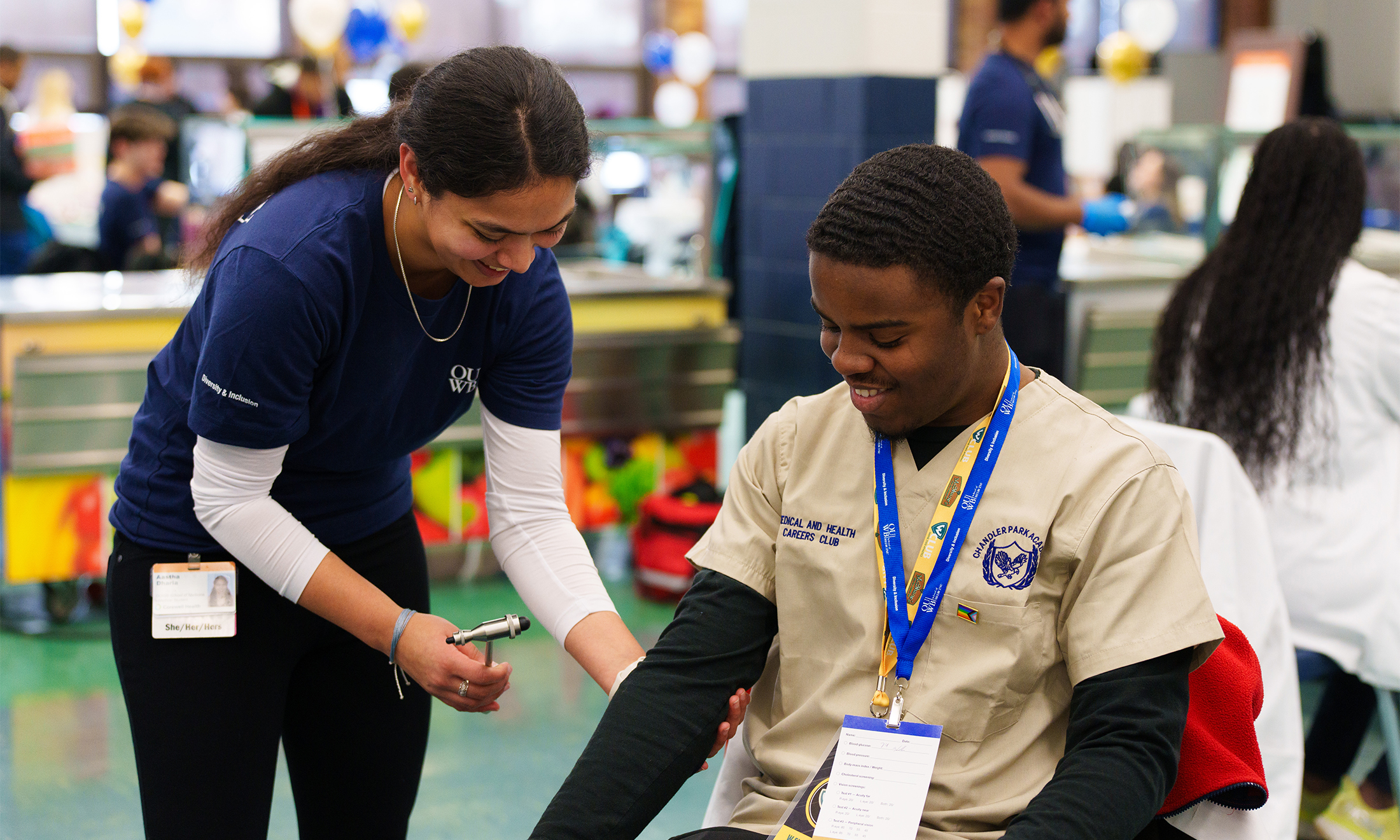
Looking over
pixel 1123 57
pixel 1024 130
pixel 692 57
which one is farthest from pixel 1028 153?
pixel 692 57

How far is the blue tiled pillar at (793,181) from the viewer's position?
408 centimetres

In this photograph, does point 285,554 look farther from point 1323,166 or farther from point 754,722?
point 1323,166

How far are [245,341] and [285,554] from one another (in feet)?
0.79

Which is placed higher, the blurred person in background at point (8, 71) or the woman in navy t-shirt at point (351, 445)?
the blurred person in background at point (8, 71)

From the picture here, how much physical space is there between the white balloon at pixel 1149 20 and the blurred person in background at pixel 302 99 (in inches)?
263

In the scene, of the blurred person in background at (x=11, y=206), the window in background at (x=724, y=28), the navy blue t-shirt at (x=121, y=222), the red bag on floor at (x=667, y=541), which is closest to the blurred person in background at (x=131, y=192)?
the navy blue t-shirt at (x=121, y=222)

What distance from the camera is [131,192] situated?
5645 millimetres

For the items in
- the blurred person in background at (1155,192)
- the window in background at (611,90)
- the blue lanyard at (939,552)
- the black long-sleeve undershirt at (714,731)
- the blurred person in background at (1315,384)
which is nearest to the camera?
the black long-sleeve undershirt at (714,731)

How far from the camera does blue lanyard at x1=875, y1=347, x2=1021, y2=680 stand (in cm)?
120

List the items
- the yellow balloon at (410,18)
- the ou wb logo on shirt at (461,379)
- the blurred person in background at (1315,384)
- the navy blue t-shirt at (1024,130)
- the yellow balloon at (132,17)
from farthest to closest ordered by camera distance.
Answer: the yellow balloon at (132,17), the yellow balloon at (410,18), the navy blue t-shirt at (1024,130), the blurred person in background at (1315,384), the ou wb logo on shirt at (461,379)

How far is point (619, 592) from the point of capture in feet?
13.3

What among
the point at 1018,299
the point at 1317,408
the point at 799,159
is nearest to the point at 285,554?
the point at 1317,408

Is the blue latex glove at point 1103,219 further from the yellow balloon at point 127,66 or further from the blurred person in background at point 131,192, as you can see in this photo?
the yellow balloon at point 127,66

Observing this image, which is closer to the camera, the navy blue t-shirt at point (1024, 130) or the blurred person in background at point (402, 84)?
the blurred person in background at point (402, 84)
